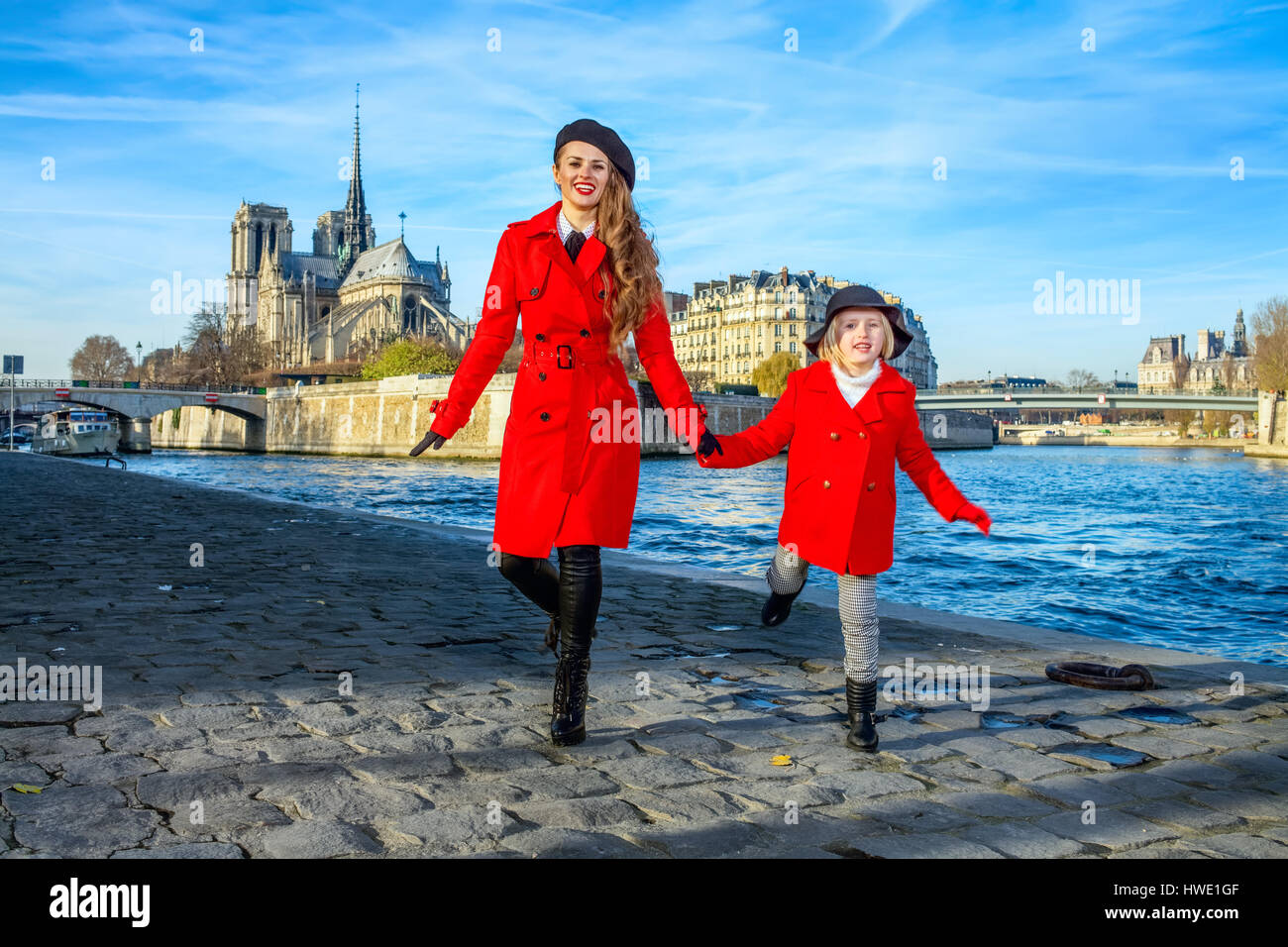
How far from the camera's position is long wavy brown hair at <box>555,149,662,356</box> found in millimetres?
3697

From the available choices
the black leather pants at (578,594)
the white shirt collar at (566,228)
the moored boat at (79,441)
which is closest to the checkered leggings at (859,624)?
the black leather pants at (578,594)

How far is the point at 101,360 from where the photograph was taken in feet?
456

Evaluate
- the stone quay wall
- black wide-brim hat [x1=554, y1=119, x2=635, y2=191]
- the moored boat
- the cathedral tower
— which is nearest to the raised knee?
black wide-brim hat [x1=554, y1=119, x2=635, y2=191]

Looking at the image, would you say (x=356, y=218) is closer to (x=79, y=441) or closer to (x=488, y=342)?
(x=79, y=441)

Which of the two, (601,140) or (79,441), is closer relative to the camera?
(601,140)

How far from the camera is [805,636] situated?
18.7ft

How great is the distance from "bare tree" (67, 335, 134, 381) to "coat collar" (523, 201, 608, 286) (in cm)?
14913

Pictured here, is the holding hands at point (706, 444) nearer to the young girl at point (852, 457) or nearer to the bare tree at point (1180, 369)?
the young girl at point (852, 457)

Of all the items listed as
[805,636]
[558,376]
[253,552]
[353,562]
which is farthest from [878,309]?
[253,552]

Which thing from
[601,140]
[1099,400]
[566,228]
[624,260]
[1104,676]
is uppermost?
[1099,400]

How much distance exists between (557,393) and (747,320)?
10689 cm

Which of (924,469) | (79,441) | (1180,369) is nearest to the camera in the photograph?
(924,469)

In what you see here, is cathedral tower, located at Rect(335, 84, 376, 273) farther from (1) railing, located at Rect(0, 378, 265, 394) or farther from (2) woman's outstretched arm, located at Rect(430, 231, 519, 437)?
(2) woman's outstretched arm, located at Rect(430, 231, 519, 437)

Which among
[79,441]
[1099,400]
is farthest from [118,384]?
[1099,400]
